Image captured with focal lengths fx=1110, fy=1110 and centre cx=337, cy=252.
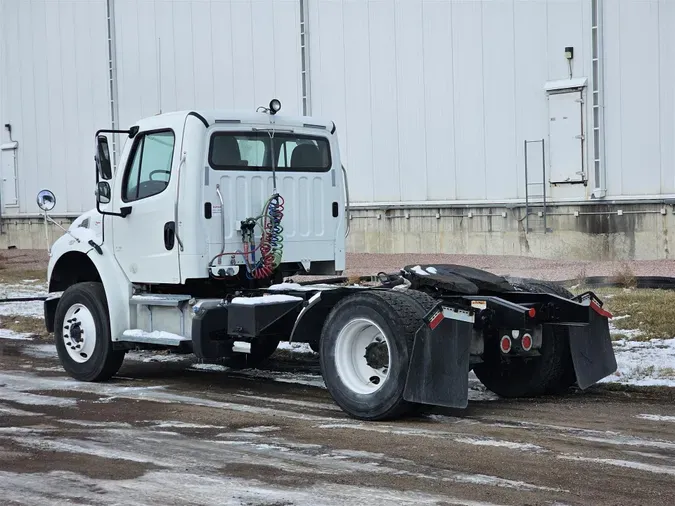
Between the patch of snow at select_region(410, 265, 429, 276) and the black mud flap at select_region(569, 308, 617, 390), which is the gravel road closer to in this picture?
the black mud flap at select_region(569, 308, 617, 390)

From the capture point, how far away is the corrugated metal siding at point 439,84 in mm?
23297

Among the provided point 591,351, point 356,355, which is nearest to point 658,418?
point 591,351

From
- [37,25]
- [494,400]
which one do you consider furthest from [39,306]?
[37,25]

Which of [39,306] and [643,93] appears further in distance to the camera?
[643,93]

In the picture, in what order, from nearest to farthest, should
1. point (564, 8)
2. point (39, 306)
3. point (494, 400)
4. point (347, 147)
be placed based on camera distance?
point (494, 400) < point (39, 306) < point (564, 8) < point (347, 147)

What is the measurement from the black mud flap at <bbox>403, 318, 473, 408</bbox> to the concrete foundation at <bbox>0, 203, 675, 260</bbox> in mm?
14323

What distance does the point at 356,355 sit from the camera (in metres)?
8.84

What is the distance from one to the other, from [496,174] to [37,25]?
715 inches

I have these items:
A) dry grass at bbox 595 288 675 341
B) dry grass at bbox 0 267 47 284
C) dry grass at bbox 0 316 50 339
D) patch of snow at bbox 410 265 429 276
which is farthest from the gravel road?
dry grass at bbox 0 267 47 284

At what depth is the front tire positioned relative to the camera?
10883 mm

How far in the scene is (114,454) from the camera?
24.2 feet

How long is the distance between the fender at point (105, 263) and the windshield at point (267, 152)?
156 centimetres

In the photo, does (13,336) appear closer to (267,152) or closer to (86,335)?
(86,335)

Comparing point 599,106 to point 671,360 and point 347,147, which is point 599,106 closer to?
point 347,147
